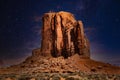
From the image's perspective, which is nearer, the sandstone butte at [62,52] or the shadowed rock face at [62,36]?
the sandstone butte at [62,52]

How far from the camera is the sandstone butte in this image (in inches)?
3270

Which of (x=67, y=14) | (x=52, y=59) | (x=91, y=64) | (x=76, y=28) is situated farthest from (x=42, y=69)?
(x=67, y=14)

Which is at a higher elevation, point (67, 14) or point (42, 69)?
point (67, 14)

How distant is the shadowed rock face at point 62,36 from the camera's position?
9395 centimetres

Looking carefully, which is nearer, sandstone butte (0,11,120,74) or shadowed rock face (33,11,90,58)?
sandstone butte (0,11,120,74)

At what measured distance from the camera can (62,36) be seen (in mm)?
100750

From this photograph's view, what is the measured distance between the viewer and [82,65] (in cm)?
8506

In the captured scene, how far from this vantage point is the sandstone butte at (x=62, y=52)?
83062 mm

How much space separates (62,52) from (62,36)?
20.2 feet

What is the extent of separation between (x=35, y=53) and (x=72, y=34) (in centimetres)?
1457

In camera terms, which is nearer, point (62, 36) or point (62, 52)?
point (62, 52)

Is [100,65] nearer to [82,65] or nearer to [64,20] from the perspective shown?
[82,65]

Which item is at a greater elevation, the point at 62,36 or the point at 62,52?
the point at 62,36

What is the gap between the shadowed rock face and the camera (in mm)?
93950
